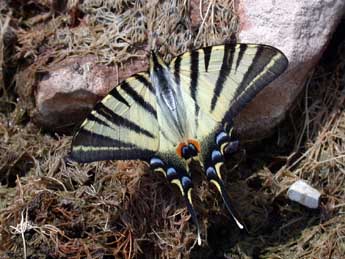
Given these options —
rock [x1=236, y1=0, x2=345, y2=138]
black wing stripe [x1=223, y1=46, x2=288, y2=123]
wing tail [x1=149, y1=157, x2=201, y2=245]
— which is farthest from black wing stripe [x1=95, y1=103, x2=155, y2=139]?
rock [x1=236, y1=0, x2=345, y2=138]

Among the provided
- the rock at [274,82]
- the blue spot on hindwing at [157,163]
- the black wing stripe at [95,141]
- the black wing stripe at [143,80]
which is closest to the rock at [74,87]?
the rock at [274,82]

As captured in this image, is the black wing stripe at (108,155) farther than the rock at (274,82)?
No

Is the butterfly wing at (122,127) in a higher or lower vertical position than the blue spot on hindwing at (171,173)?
higher

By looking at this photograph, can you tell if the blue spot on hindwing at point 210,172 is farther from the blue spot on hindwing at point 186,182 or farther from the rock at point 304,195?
the rock at point 304,195

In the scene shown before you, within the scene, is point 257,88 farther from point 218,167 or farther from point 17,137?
point 17,137

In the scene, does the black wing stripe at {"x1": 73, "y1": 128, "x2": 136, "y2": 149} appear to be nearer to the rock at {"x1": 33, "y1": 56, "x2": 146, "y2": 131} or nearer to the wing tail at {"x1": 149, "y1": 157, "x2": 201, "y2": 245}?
the wing tail at {"x1": 149, "y1": 157, "x2": 201, "y2": 245}

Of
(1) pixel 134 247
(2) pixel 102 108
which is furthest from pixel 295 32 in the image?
(1) pixel 134 247

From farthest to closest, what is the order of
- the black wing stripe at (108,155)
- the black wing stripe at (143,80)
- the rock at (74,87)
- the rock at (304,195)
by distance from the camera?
the rock at (74,87) → the rock at (304,195) → the black wing stripe at (143,80) → the black wing stripe at (108,155)
